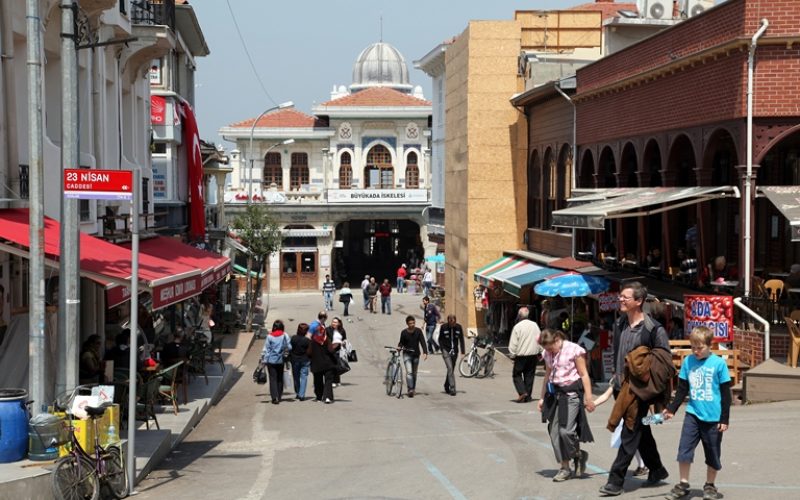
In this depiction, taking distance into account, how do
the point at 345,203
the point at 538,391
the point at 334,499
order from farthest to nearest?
the point at 345,203 < the point at 538,391 < the point at 334,499

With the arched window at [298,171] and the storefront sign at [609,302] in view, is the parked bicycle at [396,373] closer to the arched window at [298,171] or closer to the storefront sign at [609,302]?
the storefront sign at [609,302]

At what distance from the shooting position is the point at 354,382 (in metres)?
25.7

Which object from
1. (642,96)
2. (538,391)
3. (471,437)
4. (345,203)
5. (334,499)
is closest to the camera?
(334,499)

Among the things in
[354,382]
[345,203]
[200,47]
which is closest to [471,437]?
[354,382]

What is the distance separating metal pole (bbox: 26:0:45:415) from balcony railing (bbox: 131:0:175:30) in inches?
544

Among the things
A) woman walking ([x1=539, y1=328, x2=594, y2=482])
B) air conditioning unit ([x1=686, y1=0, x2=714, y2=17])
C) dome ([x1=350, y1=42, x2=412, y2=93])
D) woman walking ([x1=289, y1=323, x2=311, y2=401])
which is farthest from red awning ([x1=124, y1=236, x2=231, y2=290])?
dome ([x1=350, y1=42, x2=412, y2=93])

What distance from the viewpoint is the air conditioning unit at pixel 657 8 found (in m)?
33.6

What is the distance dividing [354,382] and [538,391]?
4.90m

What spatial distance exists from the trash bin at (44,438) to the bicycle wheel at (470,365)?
1532cm

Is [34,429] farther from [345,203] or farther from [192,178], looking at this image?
[345,203]

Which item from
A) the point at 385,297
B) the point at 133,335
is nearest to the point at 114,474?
the point at 133,335

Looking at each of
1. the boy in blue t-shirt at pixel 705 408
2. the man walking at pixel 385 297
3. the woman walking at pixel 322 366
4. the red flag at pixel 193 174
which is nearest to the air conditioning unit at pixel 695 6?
the red flag at pixel 193 174

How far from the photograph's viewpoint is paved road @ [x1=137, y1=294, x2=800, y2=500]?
36.8ft

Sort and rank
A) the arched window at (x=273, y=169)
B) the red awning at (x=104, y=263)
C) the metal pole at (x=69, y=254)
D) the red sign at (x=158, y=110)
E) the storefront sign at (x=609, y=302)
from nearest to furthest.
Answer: the metal pole at (x=69, y=254)
the red awning at (x=104, y=263)
the storefront sign at (x=609, y=302)
the red sign at (x=158, y=110)
the arched window at (x=273, y=169)
